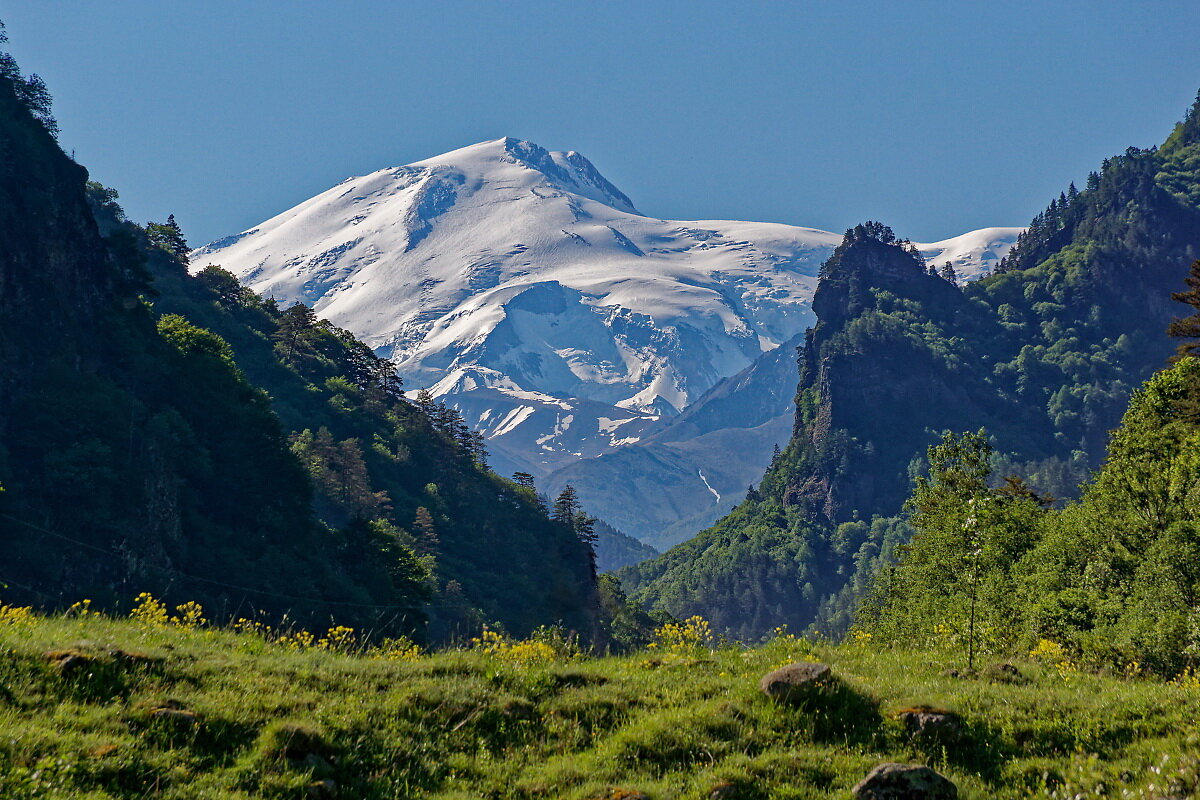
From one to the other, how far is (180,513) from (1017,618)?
65.4 metres

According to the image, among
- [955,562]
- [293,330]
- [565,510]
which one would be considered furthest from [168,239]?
[955,562]

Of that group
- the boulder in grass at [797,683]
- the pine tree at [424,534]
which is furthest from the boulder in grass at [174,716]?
the pine tree at [424,534]

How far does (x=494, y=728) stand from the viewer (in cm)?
1418

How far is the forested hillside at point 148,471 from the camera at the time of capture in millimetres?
71500

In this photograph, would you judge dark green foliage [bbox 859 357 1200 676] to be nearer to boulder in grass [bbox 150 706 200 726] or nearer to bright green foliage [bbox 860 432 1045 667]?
bright green foliage [bbox 860 432 1045 667]

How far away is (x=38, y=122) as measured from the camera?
98.6 m

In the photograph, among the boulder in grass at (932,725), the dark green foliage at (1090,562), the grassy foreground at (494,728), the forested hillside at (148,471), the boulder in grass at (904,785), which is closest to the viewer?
the grassy foreground at (494,728)

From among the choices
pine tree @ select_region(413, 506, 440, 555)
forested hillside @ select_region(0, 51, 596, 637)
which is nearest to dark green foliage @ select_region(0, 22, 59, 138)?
forested hillside @ select_region(0, 51, 596, 637)

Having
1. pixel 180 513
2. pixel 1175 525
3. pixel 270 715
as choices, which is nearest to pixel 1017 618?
pixel 1175 525

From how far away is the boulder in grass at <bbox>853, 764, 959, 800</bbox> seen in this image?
1211 centimetres

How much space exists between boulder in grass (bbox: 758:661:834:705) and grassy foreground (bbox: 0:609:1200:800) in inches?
7.7

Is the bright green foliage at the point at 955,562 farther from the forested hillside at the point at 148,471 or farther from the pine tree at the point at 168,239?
the pine tree at the point at 168,239

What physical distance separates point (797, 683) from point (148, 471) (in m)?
74.3

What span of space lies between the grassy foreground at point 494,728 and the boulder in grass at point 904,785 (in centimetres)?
36
